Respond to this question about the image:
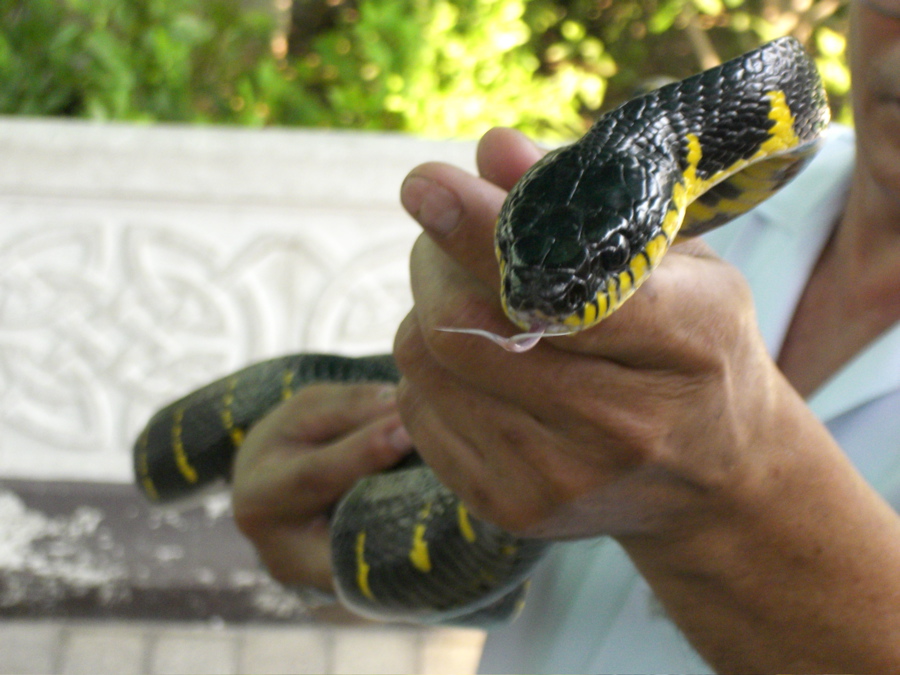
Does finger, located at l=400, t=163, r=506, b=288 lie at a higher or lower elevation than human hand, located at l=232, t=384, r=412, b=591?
higher

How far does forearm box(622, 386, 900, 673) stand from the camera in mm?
683

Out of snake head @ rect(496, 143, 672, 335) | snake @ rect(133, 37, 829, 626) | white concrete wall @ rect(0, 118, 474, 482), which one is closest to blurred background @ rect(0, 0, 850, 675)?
white concrete wall @ rect(0, 118, 474, 482)

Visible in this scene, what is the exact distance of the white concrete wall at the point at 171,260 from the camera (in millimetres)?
2352

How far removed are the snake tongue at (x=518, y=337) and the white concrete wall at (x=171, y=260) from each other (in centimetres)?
173

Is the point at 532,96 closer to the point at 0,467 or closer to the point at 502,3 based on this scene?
the point at 502,3

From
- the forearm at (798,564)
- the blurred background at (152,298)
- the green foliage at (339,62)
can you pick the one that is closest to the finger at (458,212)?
the forearm at (798,564)

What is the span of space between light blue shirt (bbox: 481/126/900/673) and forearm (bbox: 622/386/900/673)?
73mm

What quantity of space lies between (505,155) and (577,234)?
0.10 m

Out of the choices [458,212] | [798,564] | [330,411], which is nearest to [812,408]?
[798,564]

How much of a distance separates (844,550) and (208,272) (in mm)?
1933

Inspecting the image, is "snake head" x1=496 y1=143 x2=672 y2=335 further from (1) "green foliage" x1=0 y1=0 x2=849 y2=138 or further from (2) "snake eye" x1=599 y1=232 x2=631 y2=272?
(1) "green foliage" x1=0 y1=0 x2=849 y2=138

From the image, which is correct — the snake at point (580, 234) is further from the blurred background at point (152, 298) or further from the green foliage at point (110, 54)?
the green foliage at point (110, 54)

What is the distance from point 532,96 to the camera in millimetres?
3084

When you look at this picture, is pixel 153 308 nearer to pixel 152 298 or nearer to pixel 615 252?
pixel 152 298
